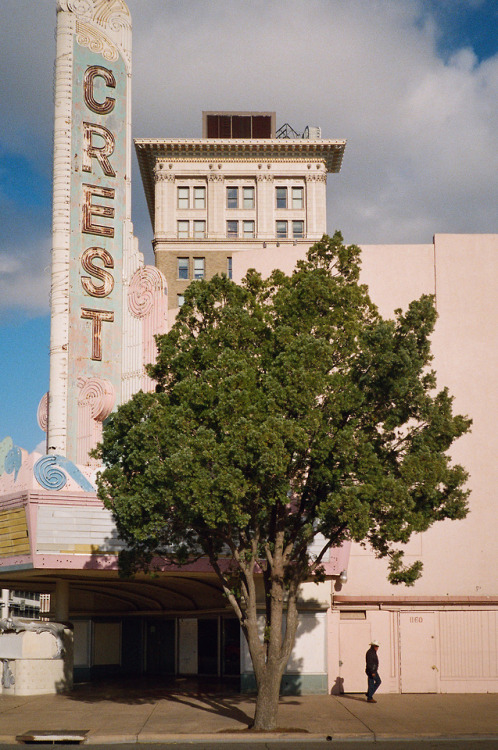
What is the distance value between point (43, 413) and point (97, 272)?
5.83 m

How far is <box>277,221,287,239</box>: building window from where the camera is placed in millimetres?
76438

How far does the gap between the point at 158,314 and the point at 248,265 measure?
148 inches

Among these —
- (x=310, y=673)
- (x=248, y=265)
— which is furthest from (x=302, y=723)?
(x=248, y=265)

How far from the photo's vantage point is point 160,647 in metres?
39.1

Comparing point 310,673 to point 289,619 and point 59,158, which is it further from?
point 59,158

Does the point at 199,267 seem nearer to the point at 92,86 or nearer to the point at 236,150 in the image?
the point at 236,150

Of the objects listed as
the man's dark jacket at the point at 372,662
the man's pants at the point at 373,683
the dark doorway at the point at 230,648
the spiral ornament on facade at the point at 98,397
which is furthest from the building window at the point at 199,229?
the man's pants at the point at 373,683

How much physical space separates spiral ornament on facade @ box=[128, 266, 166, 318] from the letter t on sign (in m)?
0.91

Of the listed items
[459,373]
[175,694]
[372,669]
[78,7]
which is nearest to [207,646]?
[175,694]

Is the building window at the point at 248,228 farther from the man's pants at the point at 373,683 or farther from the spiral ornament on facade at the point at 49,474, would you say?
the man's pants at the point at 373,683

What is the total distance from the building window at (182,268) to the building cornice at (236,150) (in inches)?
322

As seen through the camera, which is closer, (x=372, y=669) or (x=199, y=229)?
(x=372, y=669)

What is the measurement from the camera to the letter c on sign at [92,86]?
3509 centimetres

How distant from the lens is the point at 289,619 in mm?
21281
